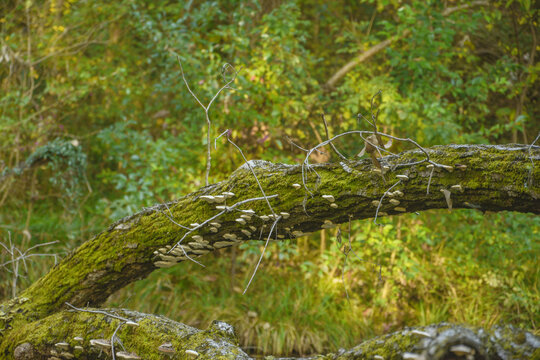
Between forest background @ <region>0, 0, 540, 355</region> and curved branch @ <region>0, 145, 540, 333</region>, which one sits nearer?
curved branch @ <region>0, 145, 540, 333</region>

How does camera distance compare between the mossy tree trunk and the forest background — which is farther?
the forest background

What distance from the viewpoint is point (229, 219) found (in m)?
1.67

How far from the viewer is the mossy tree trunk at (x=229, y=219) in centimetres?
135

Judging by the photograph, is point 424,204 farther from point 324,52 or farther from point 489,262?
point 324,52

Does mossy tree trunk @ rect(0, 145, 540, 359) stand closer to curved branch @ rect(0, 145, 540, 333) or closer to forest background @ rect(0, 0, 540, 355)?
curved branch @ rect(0, 145, 540, 333)

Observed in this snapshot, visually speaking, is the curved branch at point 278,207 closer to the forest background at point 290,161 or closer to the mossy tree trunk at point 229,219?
the mossy tree trunk at point 229,219

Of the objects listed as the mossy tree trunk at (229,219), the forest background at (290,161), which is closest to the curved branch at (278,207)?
the mossy tree trunk at (229,219)

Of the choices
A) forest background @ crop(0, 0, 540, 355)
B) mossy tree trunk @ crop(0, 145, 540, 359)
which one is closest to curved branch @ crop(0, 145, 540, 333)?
mossy tree trunk @ crop(0, 145, 540, 359)

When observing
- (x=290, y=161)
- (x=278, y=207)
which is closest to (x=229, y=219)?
(x=278, y=207)

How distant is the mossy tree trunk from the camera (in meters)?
1.35

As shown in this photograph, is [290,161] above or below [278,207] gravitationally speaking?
below

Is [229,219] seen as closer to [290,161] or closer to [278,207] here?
[278,207]

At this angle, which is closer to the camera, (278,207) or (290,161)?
(278,207)

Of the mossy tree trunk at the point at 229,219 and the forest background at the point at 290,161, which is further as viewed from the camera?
the forest background at the point at 290,161
